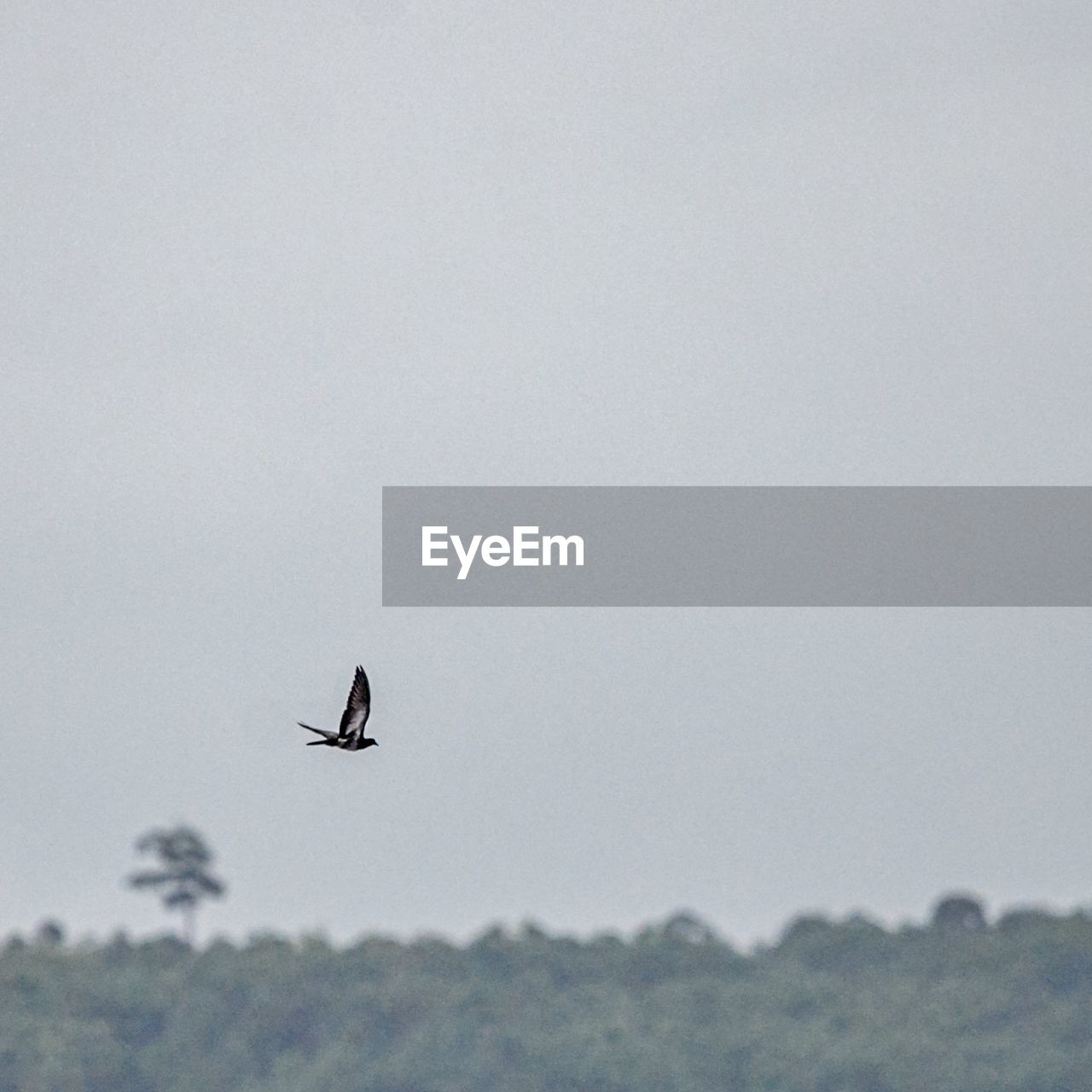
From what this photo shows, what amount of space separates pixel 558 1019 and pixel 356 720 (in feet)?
378

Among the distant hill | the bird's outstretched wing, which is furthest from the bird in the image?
the distant hill

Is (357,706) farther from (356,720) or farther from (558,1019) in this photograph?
(558,1019)

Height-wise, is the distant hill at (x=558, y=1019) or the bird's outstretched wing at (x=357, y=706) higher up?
the distant hill at (x=558, y=1019)

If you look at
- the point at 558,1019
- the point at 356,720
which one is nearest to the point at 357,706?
the point at 356,720

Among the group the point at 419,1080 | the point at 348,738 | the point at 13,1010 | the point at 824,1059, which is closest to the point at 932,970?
the point at 824,1059

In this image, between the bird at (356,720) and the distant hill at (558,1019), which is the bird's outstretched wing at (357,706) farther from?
the distant hill at (558,1019)

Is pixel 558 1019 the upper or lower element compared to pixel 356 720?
upper

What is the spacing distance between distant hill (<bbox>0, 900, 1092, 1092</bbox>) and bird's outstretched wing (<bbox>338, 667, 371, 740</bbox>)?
105 m

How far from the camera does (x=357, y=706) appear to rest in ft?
114

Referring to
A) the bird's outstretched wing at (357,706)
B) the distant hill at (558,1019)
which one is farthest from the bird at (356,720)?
the distant hill at (558,1019)

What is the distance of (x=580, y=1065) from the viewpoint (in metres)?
142

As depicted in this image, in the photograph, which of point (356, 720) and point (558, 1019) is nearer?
point (356, 720)

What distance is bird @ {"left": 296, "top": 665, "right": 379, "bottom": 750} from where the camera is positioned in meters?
33.2

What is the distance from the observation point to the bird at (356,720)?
33.2 metres
